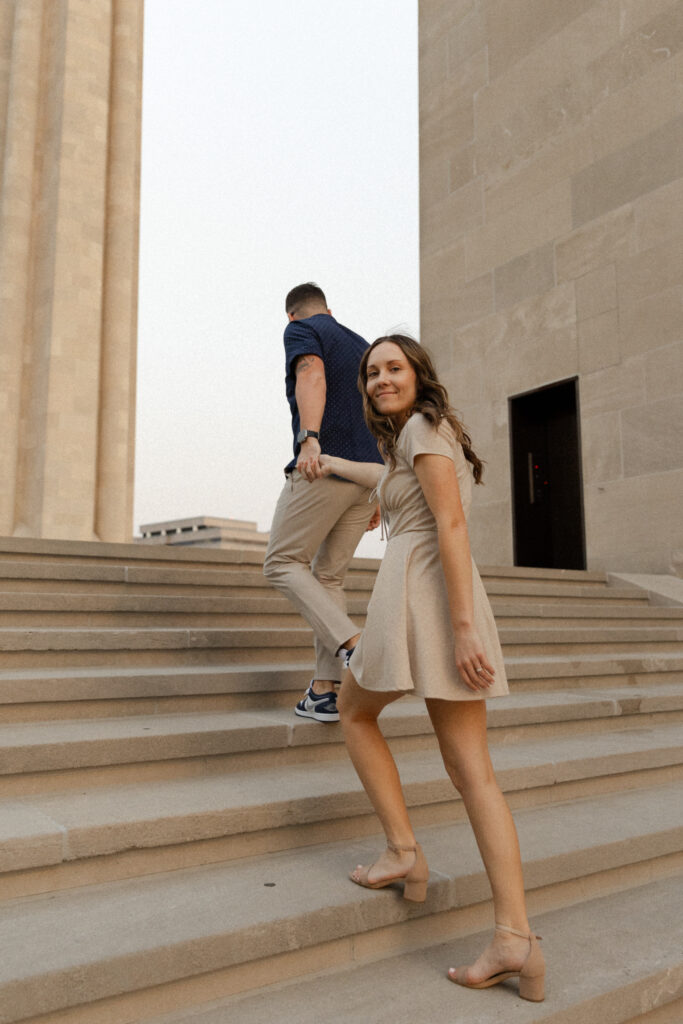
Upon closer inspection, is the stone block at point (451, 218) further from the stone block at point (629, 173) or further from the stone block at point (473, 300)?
the stone block at point (629, 173)

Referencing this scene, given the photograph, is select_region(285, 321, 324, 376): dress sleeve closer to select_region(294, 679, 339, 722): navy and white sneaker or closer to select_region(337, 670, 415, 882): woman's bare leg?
select_region(294, 679, 339, 722): navy and white sneaker

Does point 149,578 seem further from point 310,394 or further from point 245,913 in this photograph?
point 245,913

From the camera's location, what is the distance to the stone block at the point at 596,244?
9.27m

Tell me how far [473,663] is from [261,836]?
115 centimetres

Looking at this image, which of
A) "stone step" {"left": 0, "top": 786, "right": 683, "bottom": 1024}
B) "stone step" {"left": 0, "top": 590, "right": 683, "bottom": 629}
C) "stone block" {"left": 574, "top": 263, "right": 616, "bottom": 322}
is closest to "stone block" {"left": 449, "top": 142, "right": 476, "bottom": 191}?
"stone block" {"left": 574, "top": 263, "right": 616, "bottom": 322}

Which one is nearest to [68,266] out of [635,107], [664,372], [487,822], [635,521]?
[635,107]

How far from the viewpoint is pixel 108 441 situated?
17703mm

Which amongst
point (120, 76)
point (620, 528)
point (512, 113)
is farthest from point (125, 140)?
point (620, 528)

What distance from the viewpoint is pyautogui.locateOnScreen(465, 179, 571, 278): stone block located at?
401 inches

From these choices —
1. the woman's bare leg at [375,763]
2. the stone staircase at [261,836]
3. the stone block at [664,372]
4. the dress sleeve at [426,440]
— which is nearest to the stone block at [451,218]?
the stone block at [664,372]

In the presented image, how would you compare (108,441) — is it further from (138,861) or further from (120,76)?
(138,861)

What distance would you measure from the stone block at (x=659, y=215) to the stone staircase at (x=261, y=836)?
601 cm

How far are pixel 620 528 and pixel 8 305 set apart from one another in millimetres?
13512

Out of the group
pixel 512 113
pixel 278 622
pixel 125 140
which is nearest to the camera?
pixel 278 622
